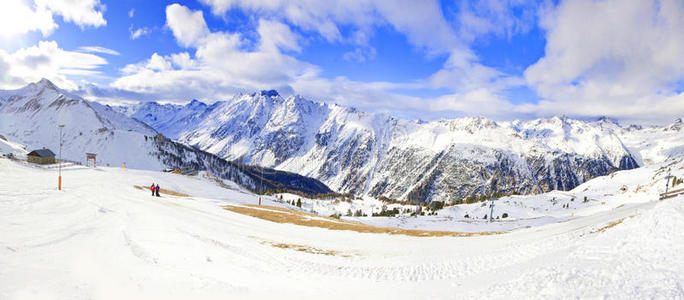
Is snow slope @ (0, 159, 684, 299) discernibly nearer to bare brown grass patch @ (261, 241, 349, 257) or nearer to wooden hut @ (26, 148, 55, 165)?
bare brown grass patch @ (261, 241, 349, 257)

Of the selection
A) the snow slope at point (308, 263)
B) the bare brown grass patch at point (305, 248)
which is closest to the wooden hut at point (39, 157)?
the snow slope at point (308, 263)

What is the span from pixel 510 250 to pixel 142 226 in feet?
65.6

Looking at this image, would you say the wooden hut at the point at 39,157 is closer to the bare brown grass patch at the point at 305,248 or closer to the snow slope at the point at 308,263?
the snow slope at the point at 308,263

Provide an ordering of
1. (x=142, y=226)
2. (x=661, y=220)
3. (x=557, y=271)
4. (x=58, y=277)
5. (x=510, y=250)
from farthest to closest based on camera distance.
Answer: (x=142, y=226) → (x=510, y=250) → (x=661, y=220) → (x=58, y=277) → (x=557, y=271)

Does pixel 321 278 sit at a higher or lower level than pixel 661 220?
lower

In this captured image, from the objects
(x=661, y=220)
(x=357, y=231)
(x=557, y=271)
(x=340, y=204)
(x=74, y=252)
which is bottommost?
(x=340, y=204)

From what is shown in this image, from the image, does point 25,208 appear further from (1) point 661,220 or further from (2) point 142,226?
(1) point 661,220

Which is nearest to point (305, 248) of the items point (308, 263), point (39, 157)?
point (308, 263)

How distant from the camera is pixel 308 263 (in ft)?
46.2

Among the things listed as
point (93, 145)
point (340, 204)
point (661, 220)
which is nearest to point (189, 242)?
point (661, 220)

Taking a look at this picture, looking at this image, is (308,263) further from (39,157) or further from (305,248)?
(39,157)

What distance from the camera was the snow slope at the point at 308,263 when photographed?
28.0 ft

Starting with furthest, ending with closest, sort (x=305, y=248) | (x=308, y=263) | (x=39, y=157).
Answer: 1. (x=39, y=157)
2. (x=305, y=248)
3. (x=308, y=263)

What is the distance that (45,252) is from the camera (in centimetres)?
1170
